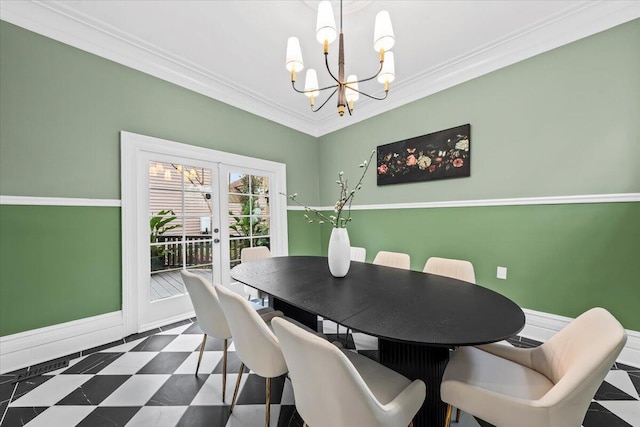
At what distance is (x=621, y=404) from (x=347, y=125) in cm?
382

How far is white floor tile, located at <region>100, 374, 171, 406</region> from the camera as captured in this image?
5.07 feet

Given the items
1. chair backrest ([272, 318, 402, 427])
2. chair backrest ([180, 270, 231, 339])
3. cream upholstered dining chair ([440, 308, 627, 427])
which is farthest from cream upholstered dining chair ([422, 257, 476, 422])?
chair backrest ([180, 270, 231, 339])

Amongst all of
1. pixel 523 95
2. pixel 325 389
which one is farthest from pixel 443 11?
pixel 325 389

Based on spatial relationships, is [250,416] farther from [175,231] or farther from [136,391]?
[175,231]

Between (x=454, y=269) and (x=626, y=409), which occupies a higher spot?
(x=454, y=269)

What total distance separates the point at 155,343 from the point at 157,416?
40.6 inches

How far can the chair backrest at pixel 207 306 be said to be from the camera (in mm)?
1505

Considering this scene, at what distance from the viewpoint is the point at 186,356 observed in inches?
81.4

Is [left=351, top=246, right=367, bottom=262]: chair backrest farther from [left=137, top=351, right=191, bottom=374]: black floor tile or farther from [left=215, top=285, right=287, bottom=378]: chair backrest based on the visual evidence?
[left=137, top=351, right=191, bottom=374]: black floor tile

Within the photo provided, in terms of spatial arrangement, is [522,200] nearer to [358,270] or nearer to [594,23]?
[594,23]

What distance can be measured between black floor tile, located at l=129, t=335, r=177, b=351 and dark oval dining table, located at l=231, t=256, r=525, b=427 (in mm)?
1203

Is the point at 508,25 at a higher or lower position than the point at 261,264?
higher

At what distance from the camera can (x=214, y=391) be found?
5.37 ft

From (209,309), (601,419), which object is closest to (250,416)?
(209,309)
